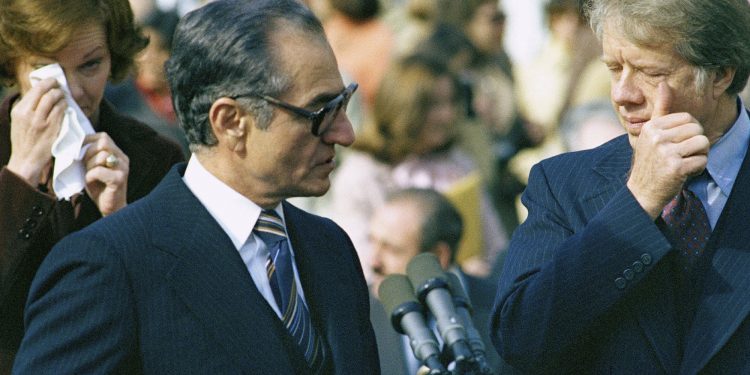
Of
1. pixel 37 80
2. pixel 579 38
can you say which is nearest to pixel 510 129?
pixel 579 38

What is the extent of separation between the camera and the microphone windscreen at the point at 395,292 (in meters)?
3.82

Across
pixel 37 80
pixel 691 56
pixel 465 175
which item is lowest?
pixel 465 175

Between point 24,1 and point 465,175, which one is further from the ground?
point 24,1

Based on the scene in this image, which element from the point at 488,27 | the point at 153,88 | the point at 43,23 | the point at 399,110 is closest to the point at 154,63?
the point at 153,88

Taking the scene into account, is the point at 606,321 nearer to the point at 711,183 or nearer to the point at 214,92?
the point at 711,183

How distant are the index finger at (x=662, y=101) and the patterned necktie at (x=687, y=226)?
9.0 inches

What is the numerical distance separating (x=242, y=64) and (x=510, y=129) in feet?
19.7

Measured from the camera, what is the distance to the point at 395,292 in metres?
3.88

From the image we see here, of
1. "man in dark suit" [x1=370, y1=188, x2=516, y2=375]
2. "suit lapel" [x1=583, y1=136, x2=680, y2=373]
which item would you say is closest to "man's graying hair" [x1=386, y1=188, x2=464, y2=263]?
"man in dark suit" [x1=370, y1=188, x2=516, y2=375]

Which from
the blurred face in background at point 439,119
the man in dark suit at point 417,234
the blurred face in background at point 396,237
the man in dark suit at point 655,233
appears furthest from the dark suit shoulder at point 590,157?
the blurred face in background at point 439,119

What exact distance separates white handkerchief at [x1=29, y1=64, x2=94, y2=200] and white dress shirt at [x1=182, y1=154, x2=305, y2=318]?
2.11ft

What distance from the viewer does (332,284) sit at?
12.0 feet

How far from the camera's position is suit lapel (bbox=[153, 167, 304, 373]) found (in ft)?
10.9

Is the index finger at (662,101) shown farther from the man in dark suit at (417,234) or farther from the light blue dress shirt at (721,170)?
the man in dark suit at (417,234)
